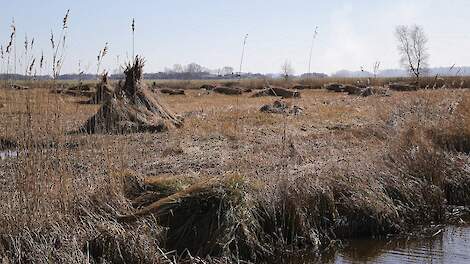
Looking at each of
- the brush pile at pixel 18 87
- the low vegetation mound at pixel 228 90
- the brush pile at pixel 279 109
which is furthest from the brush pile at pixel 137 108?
the low vegetation mound at pixel 228 90

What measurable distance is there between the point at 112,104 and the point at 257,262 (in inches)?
460

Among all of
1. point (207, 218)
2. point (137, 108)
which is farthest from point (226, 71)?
point (137, 108)

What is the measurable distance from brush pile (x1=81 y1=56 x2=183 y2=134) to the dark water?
32.6 feet

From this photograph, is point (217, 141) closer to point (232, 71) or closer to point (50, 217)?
point (232, 71)

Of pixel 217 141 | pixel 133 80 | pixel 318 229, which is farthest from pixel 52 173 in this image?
pixel 133 80

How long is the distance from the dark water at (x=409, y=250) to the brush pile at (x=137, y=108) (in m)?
9.94

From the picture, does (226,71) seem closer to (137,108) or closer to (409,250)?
(409,250)

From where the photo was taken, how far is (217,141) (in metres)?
15.6

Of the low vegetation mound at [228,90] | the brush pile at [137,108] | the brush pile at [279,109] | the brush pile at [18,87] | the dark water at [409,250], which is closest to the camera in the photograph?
the brush pile at [18,87]

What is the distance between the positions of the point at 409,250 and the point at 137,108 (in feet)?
41.0

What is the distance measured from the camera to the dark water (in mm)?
8383

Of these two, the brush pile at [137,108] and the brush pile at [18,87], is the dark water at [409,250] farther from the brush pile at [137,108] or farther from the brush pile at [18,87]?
the brush pile at [137,108]

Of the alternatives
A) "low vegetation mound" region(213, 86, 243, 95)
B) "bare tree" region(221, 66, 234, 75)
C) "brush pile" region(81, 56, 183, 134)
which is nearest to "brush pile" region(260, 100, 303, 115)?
"brush pile" region(81, 56, 183, 134)

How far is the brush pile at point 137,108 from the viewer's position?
1839 centimetres
